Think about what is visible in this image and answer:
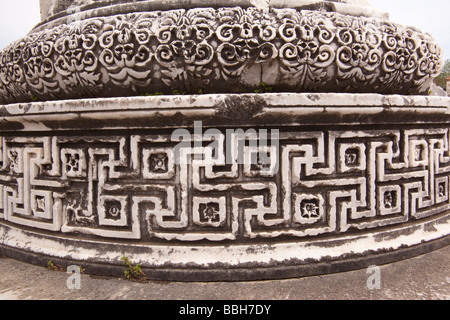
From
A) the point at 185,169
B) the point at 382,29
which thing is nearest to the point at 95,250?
the point at 185,169

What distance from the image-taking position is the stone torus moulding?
1.50m

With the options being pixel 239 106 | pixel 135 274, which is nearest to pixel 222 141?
pixel 239 106

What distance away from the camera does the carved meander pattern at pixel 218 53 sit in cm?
152

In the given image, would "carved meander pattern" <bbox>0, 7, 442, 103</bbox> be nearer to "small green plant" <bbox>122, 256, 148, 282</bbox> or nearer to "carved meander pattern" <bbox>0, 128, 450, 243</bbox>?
"carved meander pattern" <bbox>0, 128, 450, 243</bbox>

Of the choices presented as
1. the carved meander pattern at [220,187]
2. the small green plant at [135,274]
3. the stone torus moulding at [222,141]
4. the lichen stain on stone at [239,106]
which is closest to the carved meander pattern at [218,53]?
the stone torus moulding at [222,141]

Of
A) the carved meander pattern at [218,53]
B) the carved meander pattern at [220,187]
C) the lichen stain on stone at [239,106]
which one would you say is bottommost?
the carved meander pattern at [220,187]

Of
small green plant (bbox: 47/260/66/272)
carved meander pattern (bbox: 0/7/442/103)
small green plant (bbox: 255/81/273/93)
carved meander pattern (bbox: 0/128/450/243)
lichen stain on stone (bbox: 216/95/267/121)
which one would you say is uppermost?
carved meander pattern (bbox: 0/7/442/103)

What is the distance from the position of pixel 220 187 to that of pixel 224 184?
23 mm

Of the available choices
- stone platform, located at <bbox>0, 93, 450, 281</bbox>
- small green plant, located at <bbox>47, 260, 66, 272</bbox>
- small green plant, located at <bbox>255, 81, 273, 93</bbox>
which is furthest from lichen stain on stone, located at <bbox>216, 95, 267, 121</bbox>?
small green plant, located at <bbox>47, 260, 66, 272</bbox>

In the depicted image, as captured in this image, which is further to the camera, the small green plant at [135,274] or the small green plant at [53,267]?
the small green plant at [53,267]

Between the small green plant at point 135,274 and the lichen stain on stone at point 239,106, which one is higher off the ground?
the lichen stain on stone at point 239,106

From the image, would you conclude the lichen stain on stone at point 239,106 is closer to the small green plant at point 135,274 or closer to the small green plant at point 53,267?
the small green plant at point 135,274

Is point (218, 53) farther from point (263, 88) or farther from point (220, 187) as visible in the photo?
point (220, 187)

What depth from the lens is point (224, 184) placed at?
5.02ft
